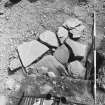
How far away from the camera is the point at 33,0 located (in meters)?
5.33

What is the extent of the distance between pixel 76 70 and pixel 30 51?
3.35 feet

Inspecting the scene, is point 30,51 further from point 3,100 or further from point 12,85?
point 3,100

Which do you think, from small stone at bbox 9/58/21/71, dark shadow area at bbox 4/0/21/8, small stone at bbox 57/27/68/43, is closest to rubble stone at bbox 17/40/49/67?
small stone at bbox 9/58/21/71

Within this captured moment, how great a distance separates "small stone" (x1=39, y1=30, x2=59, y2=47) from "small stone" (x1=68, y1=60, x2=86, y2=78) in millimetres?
571

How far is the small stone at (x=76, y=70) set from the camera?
430cm

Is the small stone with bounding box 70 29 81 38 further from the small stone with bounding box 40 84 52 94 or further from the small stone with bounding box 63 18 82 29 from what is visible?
the small stone with bounding box 40 84 52 94

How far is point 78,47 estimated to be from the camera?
14.8ft

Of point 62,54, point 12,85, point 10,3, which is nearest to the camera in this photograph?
point 12,85

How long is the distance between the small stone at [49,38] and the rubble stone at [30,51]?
0.42 feet

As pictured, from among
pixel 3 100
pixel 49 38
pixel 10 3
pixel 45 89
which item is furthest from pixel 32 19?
pixel 3 100

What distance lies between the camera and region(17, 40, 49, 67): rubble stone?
4422 mm

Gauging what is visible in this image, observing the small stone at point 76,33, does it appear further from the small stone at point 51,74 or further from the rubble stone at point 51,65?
the small stone at point 51,74

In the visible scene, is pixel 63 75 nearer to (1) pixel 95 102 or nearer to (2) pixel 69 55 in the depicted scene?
(2) pixel 69 55

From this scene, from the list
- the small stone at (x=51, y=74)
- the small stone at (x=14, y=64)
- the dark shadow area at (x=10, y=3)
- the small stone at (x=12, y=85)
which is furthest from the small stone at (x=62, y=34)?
the dark shadow area at (x=10, y=3)
